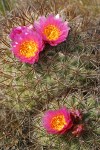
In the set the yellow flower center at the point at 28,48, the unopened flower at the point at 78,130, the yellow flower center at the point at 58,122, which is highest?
the yellow flower center at the point at 28,48

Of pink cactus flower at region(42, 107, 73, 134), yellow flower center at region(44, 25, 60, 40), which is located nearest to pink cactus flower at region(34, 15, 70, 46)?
yellow flower center at region(44, 25, 60, 40)

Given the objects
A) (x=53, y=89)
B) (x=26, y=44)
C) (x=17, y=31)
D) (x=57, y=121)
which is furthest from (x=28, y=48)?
(x=57, y=121)

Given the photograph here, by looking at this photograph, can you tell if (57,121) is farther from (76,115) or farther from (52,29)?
(52,29)

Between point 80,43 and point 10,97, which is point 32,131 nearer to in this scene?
point 10,97

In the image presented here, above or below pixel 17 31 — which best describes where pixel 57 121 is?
below

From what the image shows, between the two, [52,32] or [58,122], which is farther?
[52,32]

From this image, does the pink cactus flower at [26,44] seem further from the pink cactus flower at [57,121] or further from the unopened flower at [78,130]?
the unopened flower at [78,130]

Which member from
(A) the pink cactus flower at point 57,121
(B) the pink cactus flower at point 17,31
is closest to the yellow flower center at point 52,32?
(B) the pink cactus flower at point 17,31
